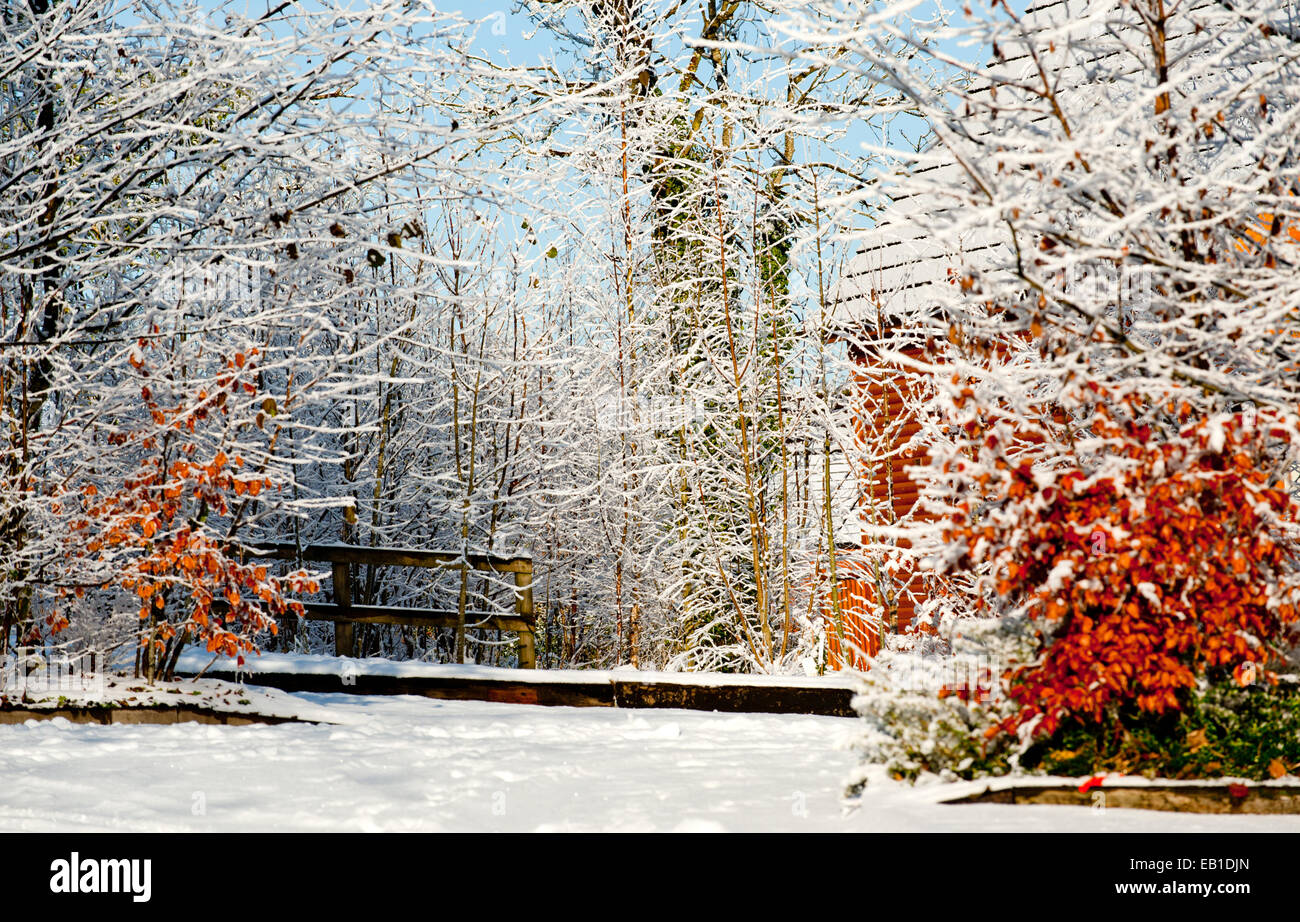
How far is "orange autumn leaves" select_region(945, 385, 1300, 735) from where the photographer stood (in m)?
4.45

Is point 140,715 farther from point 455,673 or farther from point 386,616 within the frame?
point 386,616

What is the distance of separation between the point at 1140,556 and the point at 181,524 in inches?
241

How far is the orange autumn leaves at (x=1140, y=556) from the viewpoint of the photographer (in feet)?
14.6

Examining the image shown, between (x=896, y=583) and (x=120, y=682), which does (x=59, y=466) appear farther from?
(x=896, y=583)

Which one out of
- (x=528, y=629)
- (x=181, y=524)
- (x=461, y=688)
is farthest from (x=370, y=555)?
(x=181, y=524)

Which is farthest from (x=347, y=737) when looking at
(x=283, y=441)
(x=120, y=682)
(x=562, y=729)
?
(x=283, y=441)

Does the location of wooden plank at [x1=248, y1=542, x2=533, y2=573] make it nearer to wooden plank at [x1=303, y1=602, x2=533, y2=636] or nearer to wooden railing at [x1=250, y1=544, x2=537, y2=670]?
wooden railing at [x1=250, y1=544, x2=537, y2=670]

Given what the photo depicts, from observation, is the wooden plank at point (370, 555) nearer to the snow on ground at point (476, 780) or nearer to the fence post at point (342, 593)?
the fence post at point (342, 593)

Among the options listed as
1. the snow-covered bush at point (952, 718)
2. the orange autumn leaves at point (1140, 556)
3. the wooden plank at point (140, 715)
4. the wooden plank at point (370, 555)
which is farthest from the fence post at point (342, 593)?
the orange autumn leaves at point (1140, 556)

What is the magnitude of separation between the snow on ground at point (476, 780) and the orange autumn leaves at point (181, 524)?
747 millimetres

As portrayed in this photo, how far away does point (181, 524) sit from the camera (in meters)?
7.80

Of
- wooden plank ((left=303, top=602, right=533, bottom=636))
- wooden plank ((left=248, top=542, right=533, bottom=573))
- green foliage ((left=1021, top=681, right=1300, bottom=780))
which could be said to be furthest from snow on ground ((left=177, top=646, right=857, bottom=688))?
green foliage ((left=1021, top=681, right=1300, bottom=780))

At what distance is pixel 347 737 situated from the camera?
6688 millimetres

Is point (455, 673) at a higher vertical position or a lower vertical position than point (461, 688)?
higher
